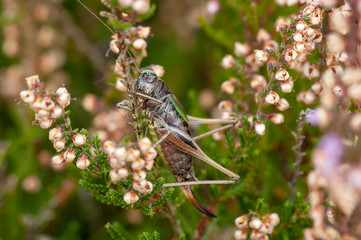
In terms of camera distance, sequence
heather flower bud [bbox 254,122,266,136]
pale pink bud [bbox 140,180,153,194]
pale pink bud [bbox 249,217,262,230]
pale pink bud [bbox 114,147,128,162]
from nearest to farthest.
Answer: pale pink bud [bbox 114,147,128,162] < pale pink bud [bbox 140,180,153,194] < pale pink bud [bbox 249,217,262,230] < heather flower bud [bbox 254,122,266,136]

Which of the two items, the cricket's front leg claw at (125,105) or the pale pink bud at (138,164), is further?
the cricket's front leg claw at (125,105)

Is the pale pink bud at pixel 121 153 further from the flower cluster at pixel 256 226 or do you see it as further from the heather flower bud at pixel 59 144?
the flower cluster at pixel 256 226

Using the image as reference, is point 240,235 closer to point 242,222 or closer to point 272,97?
point 242,222

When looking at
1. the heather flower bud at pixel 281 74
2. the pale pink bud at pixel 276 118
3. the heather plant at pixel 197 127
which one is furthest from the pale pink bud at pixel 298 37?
the pale pink bud at pixel 276 118

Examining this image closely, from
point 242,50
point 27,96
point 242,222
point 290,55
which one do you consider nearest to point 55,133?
point 27,96

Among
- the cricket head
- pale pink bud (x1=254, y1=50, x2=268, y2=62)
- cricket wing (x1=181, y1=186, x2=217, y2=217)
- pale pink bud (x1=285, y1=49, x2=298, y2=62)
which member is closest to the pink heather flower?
pale pink bud (x1=285, y1=49, x2=298, y2=62)

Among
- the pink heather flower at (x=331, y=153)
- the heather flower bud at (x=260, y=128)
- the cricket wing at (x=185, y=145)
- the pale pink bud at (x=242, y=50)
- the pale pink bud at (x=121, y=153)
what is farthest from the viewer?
the pale pink bud at (x=242, y=50)

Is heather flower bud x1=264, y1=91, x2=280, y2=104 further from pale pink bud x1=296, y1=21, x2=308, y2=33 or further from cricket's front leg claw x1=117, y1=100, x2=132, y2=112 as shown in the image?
cricket's front leg claw x1=117, y1=100, x2=132, y2=112
